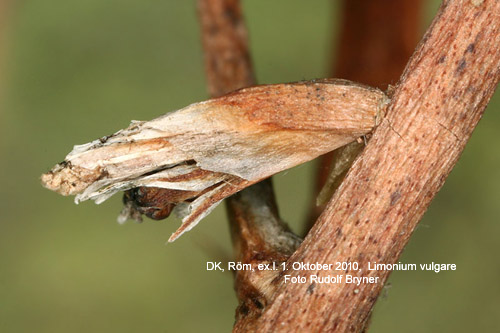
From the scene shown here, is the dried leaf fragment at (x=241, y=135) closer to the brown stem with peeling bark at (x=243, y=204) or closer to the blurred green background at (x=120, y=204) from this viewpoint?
the brown stem with peeling bark at (x=243, y=204)

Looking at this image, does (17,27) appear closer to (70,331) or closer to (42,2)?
(42,2)

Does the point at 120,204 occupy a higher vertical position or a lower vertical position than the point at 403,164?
lower

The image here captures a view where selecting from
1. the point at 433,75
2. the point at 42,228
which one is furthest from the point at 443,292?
the point at 433,75

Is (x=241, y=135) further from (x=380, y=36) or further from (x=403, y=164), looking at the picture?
(x=380, y=36)

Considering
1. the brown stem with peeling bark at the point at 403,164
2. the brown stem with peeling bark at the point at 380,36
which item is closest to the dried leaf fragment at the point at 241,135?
the brown stem with peeling bark at the point at 403,164

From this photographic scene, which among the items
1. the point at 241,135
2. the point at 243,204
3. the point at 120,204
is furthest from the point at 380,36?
the point at 120,204

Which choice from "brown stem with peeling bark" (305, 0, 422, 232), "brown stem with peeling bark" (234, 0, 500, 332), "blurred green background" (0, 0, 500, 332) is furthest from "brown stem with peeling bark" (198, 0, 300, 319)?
"blurred green background" (0, 0, 500, 332)
